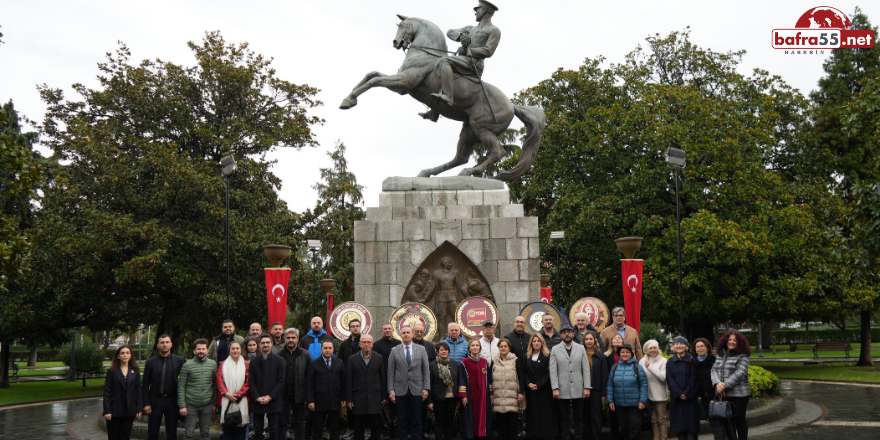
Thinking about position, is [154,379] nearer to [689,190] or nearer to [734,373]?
[734,373]

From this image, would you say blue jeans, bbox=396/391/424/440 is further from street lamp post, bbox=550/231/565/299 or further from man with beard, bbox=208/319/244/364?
street lamp post, bbox=550/231/565/299

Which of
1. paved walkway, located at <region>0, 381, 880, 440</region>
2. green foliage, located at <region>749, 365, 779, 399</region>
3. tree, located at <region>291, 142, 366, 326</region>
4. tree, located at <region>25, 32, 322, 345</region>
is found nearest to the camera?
paved walkway, located at <region>0, 381, 880, 440</region>

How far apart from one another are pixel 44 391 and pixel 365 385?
18.4m

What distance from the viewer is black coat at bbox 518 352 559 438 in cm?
816

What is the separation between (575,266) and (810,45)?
9771 millimetres

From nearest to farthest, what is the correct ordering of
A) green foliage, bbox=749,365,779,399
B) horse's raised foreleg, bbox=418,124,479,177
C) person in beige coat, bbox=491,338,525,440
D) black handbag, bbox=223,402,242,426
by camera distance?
black handbag, bbox=223,402,242,426 < person in beige coat, bbox=491,338,525,440 < horse's raised foreleg, bbox=418,124,479,177 < green foliage, bbox=749,365,779,399

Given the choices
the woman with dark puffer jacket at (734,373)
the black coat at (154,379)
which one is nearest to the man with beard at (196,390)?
the black coat at (154,379)

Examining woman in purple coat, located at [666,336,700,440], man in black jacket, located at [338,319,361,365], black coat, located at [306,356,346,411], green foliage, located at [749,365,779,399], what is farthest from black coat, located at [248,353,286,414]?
green foliage, located at [749,365,779,399]

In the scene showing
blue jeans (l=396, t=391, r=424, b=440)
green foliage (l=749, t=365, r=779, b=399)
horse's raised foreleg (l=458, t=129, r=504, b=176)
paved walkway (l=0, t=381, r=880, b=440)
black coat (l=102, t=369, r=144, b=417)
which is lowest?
paved walkway (l=0, t=381, r=880, b=440)

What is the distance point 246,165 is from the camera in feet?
72.1

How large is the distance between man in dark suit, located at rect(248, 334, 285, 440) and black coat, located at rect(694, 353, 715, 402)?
15.7ft

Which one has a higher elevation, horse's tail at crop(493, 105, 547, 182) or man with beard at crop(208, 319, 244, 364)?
horse's tail at crop(493, 105, 547, 182)

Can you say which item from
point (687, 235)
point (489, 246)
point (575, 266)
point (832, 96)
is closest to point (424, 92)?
point (489, 246)

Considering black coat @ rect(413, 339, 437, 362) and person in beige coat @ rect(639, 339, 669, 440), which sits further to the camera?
black coat @ rect(413, 339, 437, 362)
